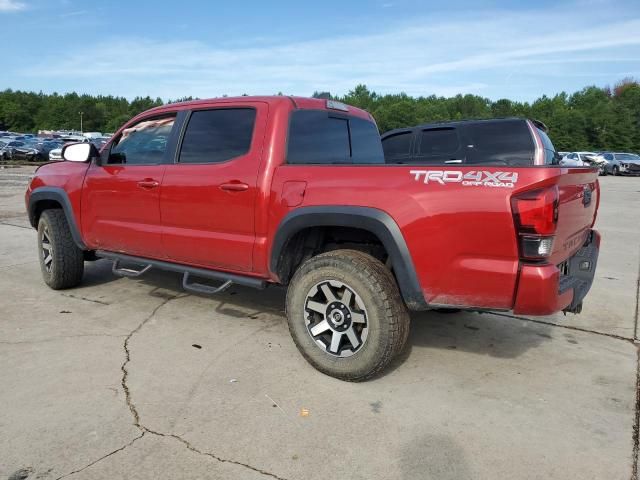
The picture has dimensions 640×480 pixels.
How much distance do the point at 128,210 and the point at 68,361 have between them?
1423 mm

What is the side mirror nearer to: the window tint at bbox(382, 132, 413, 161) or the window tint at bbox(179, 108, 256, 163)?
the window tint at bbox(179, 108, 256, 163)

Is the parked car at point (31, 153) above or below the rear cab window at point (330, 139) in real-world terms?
below

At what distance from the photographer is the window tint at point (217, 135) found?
385 centimetres

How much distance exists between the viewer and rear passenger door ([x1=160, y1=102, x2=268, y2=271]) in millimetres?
3730

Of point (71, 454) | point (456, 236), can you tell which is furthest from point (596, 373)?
point (71, 454)

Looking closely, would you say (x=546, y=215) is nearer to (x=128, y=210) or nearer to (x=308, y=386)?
(x=308, y=386)

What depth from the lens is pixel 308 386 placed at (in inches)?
130

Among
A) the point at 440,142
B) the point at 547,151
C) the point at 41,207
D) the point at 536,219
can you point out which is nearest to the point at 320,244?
the point at 536,219

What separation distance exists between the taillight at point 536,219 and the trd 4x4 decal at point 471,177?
10cm

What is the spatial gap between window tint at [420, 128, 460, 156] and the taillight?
5213 millimetres

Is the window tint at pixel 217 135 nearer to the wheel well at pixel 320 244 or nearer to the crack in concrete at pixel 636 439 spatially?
the wheel well at pixel 320 244

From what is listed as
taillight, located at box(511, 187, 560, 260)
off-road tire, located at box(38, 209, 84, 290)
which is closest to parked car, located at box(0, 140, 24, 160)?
off-road tire, located at box(38, 209, 84, 290)

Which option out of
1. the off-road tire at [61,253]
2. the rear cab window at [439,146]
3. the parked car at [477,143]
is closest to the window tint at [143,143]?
the off-road tire at [61,253]

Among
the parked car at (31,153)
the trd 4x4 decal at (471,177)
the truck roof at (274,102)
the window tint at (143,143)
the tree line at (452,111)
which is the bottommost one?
the parked car at (31,153)
